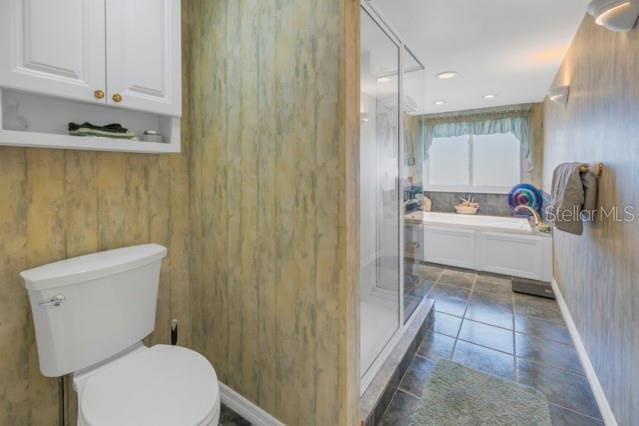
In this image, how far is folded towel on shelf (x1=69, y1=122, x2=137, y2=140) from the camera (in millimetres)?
1251

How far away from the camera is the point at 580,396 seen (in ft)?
5.85

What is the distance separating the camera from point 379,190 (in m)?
2.26

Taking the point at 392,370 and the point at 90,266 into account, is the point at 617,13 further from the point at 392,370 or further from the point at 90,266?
the point at 90,266

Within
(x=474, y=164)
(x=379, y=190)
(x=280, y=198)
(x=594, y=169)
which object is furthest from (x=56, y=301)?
(x=474, y=164)

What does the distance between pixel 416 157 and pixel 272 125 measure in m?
1.96

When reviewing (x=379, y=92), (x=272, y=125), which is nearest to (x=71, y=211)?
(x=272, y=125)

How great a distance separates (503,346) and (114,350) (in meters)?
2.46

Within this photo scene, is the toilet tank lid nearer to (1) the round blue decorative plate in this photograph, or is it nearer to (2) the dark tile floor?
(2) the dark tile floor

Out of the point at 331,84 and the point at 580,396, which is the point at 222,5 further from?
the point at 580,396

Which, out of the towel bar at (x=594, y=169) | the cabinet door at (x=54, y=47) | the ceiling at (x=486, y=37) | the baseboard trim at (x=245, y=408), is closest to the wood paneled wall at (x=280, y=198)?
the baseboard trim at (x=245, y=408)

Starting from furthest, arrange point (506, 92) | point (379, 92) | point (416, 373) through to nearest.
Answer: point (506, 92), point (379, 92), point (416, 373)

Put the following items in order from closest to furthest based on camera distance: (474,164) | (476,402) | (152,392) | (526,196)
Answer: (152,392) → (476,402) → (526,196) → (474,164)

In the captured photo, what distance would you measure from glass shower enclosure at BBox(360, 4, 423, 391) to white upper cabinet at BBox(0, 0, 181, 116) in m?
1.13
